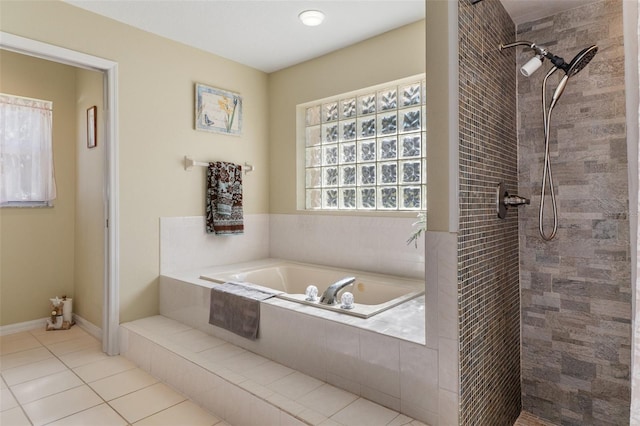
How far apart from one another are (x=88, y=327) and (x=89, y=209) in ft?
3.38

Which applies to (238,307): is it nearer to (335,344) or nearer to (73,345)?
(335,344)

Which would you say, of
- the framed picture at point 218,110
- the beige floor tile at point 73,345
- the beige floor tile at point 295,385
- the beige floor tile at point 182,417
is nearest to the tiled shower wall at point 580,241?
the beige floor tile at point 295,385

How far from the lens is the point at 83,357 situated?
271 cm

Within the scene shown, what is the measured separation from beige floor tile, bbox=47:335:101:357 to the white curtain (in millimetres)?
1291

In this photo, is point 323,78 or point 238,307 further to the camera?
point 323,78

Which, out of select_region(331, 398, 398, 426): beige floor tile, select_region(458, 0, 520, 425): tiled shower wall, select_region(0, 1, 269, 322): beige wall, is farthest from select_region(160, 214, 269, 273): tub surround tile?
select_region(458, 0, 520, 425): tiled shower wall

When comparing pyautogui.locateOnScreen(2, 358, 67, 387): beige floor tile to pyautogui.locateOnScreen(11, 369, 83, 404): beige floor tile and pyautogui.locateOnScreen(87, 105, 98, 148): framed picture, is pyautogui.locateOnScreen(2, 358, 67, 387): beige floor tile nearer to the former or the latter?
pyautogui.locateOnScreen(11, 369, 83, 404): beige floor tile

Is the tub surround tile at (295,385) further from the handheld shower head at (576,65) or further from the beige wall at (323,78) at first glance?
the beige wall at (323,78)

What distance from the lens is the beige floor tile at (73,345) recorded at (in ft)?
9.29

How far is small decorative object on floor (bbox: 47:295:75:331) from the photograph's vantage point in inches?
129

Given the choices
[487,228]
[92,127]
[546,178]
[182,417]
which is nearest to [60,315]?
[92,127]

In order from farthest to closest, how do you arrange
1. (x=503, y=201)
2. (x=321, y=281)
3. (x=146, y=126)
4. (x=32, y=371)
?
(x=321, y=281) → (x=146, y=126) → (x=32, y=371) → (x=503, y=201)

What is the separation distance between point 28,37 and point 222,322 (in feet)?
7.26

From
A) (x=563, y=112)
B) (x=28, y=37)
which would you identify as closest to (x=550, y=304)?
(x=563, y=112)
